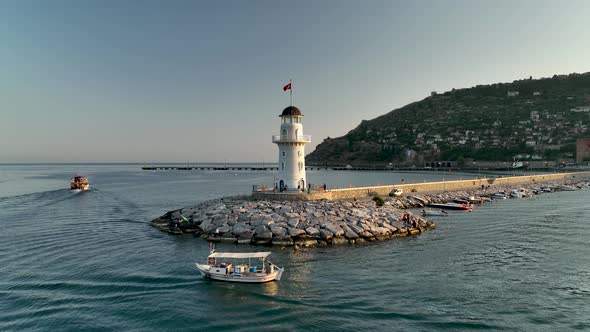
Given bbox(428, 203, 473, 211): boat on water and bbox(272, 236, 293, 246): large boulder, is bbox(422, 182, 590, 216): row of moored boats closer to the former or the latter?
bbox(428, 203, 473, 211): boat on water

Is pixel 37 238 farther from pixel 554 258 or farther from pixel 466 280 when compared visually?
pixel 554 258

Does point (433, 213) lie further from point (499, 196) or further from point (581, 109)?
point (581, 109)

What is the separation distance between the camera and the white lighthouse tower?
38.2 m

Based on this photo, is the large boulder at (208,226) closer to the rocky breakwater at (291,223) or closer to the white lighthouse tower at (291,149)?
the rocky breakwater at (291,223)

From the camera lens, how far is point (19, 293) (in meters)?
19.1

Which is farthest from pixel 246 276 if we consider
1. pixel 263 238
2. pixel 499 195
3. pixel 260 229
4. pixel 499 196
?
pixel 499 195

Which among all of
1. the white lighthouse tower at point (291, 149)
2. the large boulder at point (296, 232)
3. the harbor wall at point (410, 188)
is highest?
the white lighthouse tower at point (291, 149)

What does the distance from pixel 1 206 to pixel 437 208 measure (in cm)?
6156

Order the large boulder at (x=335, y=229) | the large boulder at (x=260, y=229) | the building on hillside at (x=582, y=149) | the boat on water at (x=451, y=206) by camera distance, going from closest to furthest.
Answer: the large boulder at (x=260, y=229) → the large boulder at (x=335, y=229) → the boat on water at (x=451, y=206) → the building on hillside at (x=582, y=149)

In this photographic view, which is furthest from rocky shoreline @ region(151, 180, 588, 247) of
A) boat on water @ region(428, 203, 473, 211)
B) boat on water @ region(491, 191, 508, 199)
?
boat on water @ region(491, 191, 508, 199)

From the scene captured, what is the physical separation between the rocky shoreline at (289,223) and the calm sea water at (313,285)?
1508 mm

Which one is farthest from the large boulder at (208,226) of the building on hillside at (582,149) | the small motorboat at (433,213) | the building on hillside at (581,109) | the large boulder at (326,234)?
the building on hillside at (581,109)

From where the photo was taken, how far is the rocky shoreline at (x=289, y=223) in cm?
2861

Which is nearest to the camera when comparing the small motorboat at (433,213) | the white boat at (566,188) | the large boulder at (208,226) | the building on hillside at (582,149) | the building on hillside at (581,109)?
the large boulder at (208,226)
